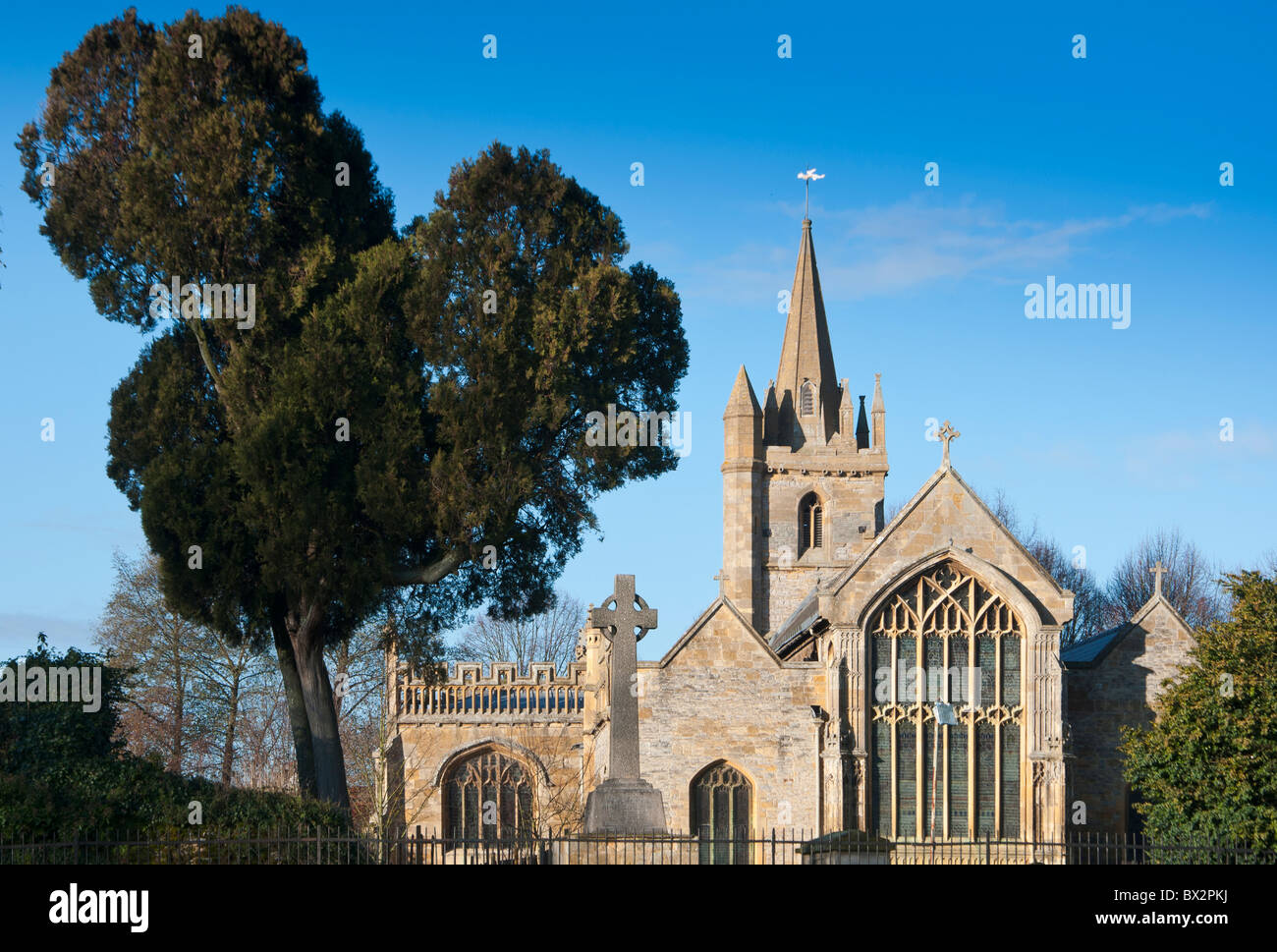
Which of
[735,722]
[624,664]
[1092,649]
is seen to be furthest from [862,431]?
[624,664]

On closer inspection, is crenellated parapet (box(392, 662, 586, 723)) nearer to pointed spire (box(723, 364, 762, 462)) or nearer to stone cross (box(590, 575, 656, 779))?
pointed spire (box(723, 364, 762, 462))

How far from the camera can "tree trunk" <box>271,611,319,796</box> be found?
25953 mm

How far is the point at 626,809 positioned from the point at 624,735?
103 centimetres

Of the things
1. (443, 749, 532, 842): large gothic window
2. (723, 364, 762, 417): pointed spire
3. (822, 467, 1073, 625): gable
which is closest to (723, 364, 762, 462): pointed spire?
(723, 364, 762, 417): pointed spire

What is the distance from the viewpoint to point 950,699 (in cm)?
3058

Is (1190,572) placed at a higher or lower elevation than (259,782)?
higher

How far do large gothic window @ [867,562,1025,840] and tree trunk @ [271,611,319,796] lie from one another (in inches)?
456

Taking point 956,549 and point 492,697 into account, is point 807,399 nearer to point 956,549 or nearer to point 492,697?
point 492,697

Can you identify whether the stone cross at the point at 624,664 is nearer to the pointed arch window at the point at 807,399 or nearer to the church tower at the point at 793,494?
the church tower at the point at 793,494

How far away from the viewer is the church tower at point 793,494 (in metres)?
43.7
